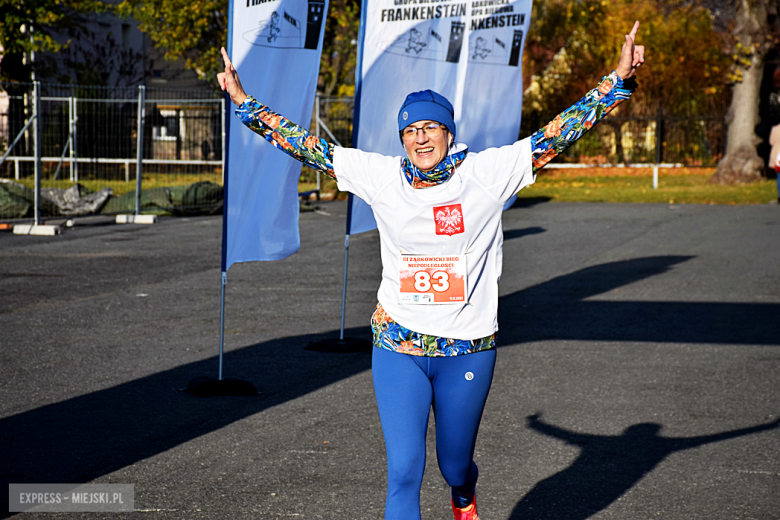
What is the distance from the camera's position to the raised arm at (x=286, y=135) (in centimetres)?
386

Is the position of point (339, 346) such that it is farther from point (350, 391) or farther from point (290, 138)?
point (290, 138)

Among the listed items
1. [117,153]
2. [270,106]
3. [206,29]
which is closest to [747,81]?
[206,29]

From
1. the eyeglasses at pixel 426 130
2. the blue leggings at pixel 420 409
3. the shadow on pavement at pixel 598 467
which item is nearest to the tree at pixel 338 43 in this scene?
the shadow on pavement at pixel 598 467

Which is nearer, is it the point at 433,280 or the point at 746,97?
the point at 433,280

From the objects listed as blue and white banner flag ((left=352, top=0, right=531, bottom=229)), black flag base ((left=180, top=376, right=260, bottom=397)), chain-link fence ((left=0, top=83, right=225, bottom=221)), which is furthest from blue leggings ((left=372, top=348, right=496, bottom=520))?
chain-link fence ((left=0, top=83, right=225, bottom=221))

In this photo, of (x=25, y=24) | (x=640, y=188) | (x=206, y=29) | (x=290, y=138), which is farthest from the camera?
(x=206, y=29)

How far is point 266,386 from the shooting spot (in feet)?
22.2

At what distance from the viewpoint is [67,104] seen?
24062mm

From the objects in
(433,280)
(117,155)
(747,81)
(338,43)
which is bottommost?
(117,155)

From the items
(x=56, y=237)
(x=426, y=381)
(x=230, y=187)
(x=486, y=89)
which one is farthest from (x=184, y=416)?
(x=56, y=237)

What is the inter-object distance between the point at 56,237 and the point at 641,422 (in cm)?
1254

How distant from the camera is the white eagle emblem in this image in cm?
357

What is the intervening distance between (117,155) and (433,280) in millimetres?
21011

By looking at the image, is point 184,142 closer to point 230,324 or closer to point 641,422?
point 230,324
